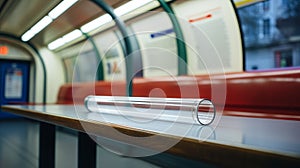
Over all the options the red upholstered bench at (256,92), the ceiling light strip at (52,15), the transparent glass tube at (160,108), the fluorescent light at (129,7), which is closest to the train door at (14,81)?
the ceiling light strip at (52,15)

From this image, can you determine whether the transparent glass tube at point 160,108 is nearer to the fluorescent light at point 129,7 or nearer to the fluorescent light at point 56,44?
the fluorescent light at point 129,7

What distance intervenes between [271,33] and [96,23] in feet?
9.80

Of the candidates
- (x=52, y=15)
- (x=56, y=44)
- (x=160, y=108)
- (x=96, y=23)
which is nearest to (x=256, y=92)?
(x=160, y=108)

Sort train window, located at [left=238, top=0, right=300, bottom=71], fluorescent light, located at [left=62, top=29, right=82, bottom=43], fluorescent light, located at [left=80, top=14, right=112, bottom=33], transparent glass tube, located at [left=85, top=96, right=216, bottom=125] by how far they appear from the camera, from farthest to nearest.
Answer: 1. fluorescent light, located at [left=62, top=29, right=82, bottom=43]
2. fluorescent light, located at [left=80, top=14, right=112, bottom=33]
3. train window, located at [left=238, top=0, right=300, bottom=71]
4. transparent glass tube, located at [left=85, top=96, right=216, bottom=125]

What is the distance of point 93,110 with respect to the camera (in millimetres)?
1322

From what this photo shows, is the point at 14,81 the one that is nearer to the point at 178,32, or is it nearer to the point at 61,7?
the point at 61,7

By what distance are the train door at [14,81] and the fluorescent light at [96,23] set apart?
353 centimetres

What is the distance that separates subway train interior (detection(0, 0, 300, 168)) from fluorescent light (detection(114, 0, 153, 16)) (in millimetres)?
31

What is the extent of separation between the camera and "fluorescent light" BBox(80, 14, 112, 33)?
3797mm

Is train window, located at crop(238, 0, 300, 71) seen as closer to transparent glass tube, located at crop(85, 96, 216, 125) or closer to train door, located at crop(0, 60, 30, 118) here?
transparent glass tube, located at crop(85, 96, 216, 125)

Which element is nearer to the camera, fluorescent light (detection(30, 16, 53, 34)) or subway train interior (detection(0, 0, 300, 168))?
subway train interior (detection(0, 0, 300, 168))

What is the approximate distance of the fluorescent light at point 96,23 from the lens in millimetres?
3797

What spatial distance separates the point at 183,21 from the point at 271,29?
1.42m

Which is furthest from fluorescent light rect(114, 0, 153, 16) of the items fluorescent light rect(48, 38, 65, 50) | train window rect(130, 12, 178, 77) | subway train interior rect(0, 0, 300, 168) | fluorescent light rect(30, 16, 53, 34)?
fluorescent light rect(48, 38, 65, 50)
